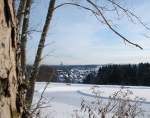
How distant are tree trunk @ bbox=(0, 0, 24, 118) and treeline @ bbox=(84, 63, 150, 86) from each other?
63.6 meters

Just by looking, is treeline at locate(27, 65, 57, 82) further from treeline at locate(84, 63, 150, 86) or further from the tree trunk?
treeline at locate(84, 63, 150, 86)

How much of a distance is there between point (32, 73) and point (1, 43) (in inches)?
221

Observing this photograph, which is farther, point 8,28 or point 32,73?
point 32,73

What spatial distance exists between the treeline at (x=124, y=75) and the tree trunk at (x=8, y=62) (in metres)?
63.6

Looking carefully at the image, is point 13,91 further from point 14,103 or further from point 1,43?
point 1,43

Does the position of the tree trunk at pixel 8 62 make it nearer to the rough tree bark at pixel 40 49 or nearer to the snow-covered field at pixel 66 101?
the rough tree bark at pixel 40 49

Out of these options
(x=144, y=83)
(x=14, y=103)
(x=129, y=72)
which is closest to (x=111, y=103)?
(x=14, y=103)

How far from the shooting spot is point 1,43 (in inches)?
57.6

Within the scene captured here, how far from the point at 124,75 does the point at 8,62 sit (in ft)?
227

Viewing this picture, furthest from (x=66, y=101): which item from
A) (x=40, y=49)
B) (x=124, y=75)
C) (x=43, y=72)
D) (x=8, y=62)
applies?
(x=124, y=75)

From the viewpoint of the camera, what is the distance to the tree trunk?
148 centimetres

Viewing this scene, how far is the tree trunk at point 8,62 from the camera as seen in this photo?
1.48 metres

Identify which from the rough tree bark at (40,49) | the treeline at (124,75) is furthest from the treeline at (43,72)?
the treeline at (124,75)

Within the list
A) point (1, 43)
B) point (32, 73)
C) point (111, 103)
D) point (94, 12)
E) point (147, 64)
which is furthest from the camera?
point (147, 64)
